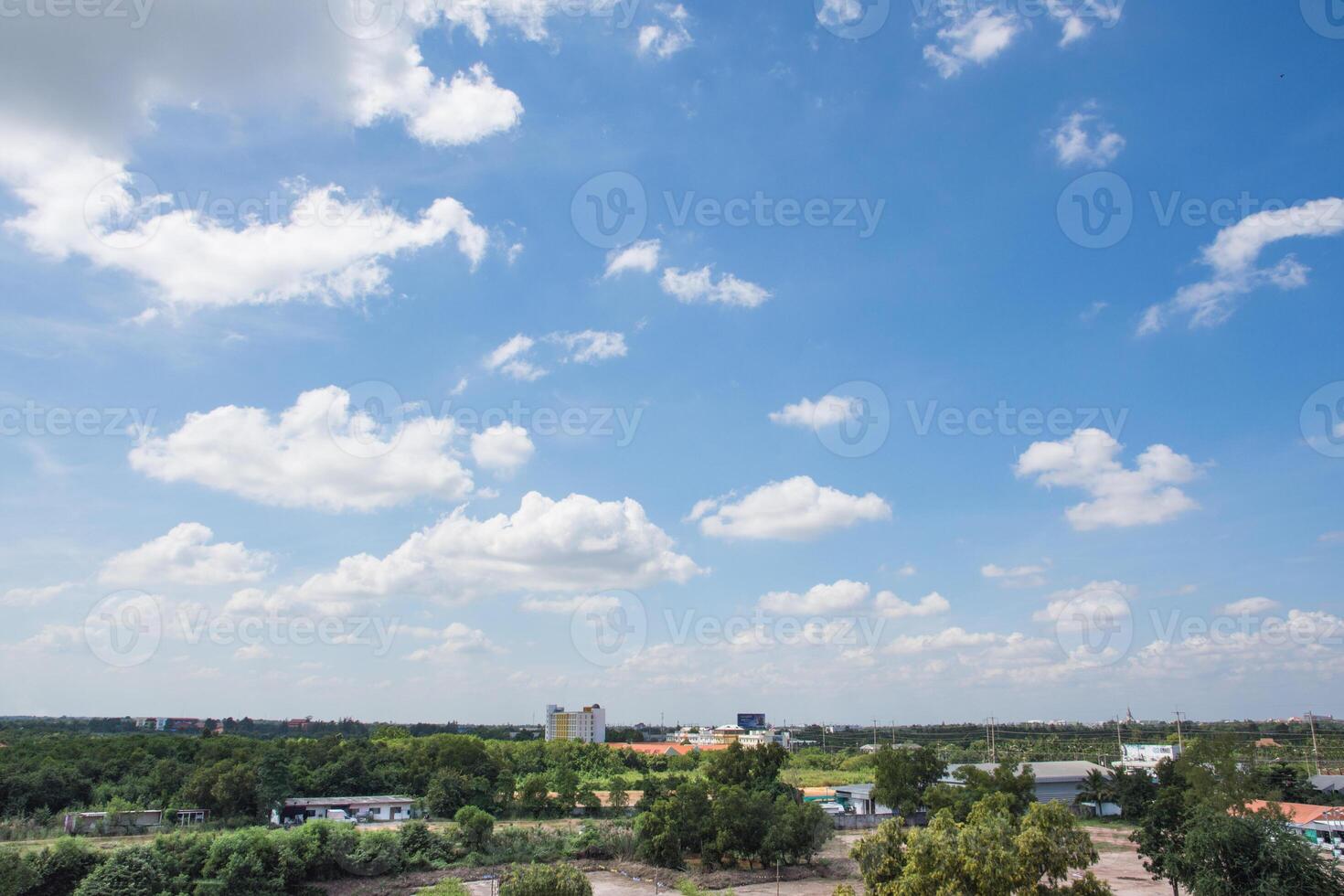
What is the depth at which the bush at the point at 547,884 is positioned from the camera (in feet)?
60.4

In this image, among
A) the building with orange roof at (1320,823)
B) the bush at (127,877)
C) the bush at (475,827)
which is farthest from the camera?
the bush at (475,827)

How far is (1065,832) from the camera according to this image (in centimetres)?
1658

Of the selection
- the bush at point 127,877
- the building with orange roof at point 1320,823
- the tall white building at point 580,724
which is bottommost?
the tall white building at point 580,724

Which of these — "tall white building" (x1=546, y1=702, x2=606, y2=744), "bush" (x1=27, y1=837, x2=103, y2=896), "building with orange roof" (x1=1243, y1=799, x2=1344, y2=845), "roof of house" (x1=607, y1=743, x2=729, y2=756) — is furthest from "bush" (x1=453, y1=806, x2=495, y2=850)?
"tall white building" (x1=546, y1=702, x2=606, y2=744)

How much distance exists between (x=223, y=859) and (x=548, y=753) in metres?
47.0

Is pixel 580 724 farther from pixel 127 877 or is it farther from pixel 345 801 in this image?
pixel 127 877

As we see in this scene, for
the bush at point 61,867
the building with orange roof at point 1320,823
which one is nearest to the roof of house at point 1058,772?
the building with orange roof at point 1320,823

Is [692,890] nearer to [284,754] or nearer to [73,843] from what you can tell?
[73,843]

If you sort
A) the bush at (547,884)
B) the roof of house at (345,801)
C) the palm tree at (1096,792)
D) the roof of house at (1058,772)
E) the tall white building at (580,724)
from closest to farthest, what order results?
the bush at (547,884)
the roof of house at (345,801)
the palm tree at (1096,792)
the roof of house at (1058,772)
the tall white building at (580,724)

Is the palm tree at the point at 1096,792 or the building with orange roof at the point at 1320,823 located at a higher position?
the building with orange roof at the point at 1320,823

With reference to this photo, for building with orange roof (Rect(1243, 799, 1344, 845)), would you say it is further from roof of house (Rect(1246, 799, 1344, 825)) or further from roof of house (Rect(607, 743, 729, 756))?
roof of house (Rect(607, 743, 729, 756))

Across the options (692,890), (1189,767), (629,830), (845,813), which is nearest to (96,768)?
(629,830)

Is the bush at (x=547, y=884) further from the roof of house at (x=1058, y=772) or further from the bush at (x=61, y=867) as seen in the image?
the roof of house at (x=1058, y=772)

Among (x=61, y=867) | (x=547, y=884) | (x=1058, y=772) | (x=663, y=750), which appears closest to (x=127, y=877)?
(x=61, y=867)
